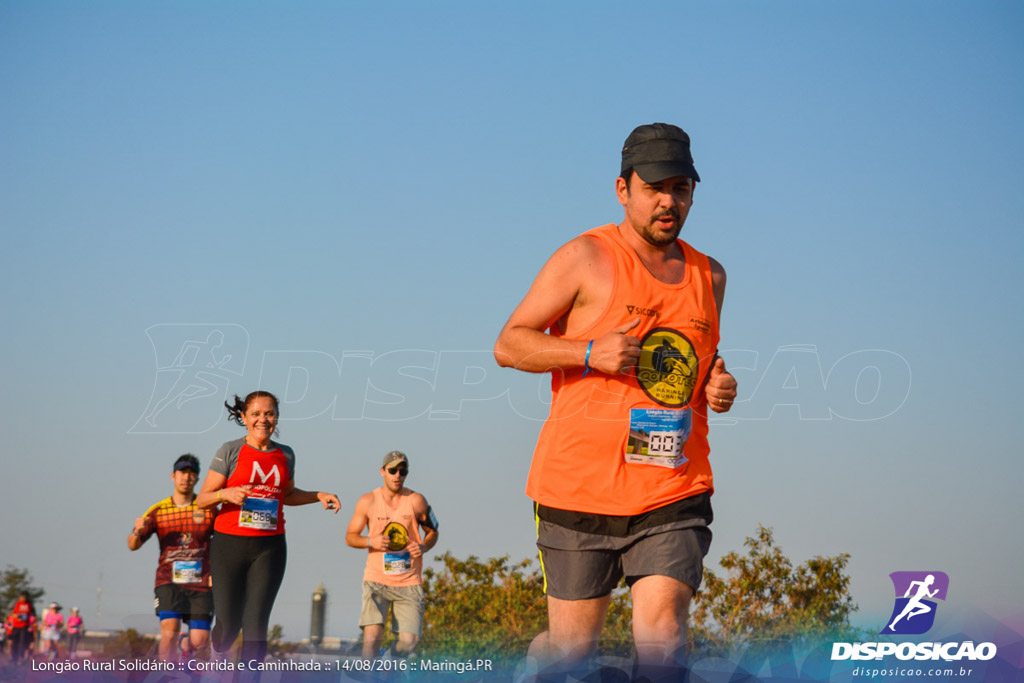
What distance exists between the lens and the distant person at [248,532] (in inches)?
282

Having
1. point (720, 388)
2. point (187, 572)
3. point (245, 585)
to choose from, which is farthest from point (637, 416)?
point (187, 572)

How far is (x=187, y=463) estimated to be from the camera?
29.2 feet

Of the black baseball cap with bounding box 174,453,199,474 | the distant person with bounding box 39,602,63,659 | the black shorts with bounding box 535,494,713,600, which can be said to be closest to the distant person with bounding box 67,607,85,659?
the distant person with bounding box 39,602,63,659

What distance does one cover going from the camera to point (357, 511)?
9.61 metres

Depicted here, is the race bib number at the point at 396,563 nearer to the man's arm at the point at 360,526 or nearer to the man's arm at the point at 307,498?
the man's arm at the point at 360,526

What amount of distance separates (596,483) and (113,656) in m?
3.31

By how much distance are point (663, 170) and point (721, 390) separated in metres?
0.86

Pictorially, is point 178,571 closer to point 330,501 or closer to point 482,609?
point 330,501

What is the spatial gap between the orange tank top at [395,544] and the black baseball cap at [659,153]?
5769 mm

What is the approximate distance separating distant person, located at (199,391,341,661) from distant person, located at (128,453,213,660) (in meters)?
1.08

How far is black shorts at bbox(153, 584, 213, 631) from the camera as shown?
329 inches

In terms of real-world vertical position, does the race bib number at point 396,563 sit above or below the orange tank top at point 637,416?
below

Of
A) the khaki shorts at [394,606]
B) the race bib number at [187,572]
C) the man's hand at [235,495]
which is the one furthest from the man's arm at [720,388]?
the khaki shorts at [394,606]

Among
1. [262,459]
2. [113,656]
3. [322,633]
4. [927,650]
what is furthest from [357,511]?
[927,650]
